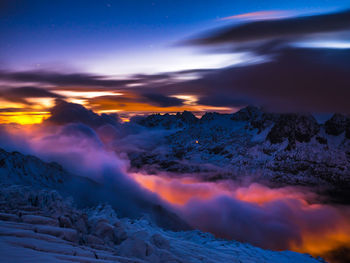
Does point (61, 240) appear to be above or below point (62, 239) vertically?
above

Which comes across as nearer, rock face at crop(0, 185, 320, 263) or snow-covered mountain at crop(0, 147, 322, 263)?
rock face at crop(0, 185, 320, 263)

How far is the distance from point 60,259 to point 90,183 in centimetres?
5801

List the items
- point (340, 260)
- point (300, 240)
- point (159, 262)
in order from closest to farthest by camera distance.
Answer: point (159, 262) < point (340, 260) < point (300, 240)

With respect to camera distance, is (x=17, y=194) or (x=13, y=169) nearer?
(x=17, y=194)

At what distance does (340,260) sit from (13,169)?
18882 centimetres

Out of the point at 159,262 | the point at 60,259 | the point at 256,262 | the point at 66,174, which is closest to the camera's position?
the point at 60,259

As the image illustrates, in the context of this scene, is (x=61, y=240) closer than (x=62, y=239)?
Yes

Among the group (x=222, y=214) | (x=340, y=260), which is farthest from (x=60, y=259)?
(x=340, y=260)

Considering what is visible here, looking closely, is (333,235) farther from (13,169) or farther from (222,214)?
(13,169)

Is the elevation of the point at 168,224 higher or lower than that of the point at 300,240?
higher

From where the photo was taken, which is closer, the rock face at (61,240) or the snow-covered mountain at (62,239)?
the rock face at (61,240)

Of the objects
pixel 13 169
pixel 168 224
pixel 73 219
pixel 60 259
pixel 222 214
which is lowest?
pixel 222 214

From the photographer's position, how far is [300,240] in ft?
545

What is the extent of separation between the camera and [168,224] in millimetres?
48000
